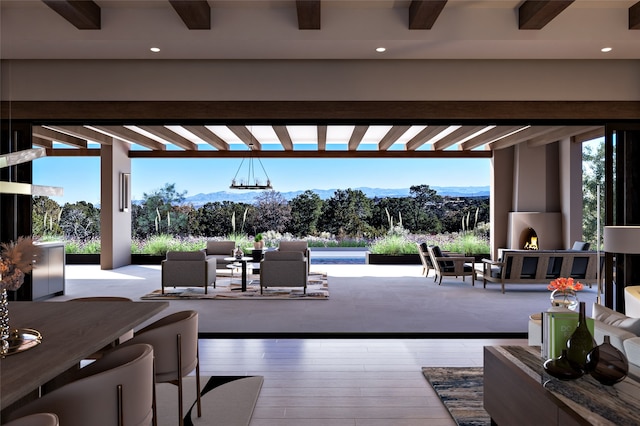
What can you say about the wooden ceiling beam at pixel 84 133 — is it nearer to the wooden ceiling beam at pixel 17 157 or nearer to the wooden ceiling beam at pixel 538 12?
the wooden ceiling beam at pixel 17 157

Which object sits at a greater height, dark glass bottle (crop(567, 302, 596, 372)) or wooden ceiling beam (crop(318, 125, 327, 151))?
wooden ceiling beam (crop(318, 125, 327, 151))

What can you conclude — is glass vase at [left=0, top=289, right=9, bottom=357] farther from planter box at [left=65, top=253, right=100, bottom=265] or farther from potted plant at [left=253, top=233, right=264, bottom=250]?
planter box at [left=65, top=253, right=100, bottom=265]

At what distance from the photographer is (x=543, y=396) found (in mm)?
2053

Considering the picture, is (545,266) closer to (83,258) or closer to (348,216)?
(348,216)

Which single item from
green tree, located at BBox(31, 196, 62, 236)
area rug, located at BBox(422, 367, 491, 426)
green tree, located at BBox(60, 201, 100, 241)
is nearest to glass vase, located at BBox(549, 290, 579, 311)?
area rug, located at BBox(422, 367, 491, 426)

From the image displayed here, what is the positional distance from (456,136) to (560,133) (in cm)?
215

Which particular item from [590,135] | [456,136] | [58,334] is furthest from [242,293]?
[590,135]

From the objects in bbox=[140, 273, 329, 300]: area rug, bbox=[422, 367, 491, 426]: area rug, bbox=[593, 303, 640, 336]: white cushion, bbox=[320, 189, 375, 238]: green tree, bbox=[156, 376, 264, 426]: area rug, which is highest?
bbox=[320, 189, 375, 238]: green tree

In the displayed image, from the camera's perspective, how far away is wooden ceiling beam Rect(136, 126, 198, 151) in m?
9.12

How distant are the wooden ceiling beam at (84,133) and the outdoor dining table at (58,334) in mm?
6776

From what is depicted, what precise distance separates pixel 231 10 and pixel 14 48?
2218mm

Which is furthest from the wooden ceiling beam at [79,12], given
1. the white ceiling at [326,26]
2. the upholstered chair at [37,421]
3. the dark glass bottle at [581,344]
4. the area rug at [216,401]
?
the dark glass bottle at [581,344]

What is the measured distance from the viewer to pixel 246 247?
44.9 ft

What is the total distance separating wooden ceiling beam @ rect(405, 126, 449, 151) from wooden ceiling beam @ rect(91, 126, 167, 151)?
5.95 meters
